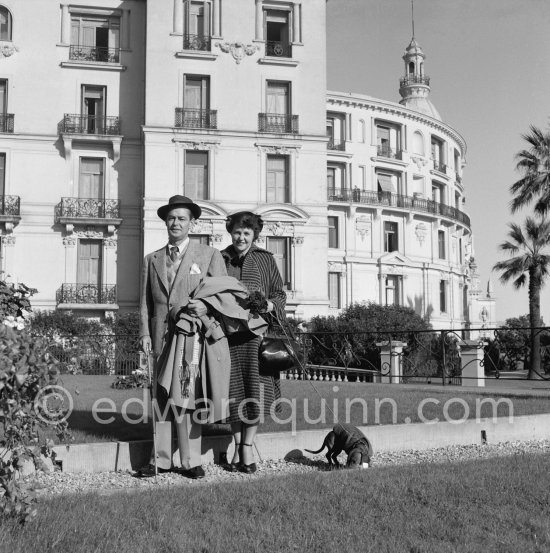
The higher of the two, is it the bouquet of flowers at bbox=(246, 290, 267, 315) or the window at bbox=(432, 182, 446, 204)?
the window at bbox=(432, 182, 446, 204)

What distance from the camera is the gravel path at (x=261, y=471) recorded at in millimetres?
5512

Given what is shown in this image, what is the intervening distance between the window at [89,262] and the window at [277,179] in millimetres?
7457

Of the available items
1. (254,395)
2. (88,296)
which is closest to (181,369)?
(254,395)

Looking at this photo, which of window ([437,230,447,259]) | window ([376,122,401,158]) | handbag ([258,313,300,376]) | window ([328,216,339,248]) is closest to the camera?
handbag ([258,313,300,376])

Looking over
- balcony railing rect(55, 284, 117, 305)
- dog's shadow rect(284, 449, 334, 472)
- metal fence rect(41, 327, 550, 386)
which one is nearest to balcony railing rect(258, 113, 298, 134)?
balcony railing rect(55, 284, 117, 305)

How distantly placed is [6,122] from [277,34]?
12022 mm

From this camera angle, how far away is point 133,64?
31.4 meters

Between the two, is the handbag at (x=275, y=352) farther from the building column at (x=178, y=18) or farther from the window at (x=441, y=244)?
the window at (x=441, y=244)

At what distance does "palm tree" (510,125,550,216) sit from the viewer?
31500mm

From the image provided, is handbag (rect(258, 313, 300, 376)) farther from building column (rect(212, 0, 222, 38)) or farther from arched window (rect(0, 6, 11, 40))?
arched window (rect(0, 6, 11, 40))

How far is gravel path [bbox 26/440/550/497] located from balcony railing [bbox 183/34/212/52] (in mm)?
25672

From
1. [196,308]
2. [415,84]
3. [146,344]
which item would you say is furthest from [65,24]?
[415,84]

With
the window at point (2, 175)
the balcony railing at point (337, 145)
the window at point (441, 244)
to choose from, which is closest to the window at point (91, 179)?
the window at point (2, 175)

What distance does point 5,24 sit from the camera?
30.4 m
